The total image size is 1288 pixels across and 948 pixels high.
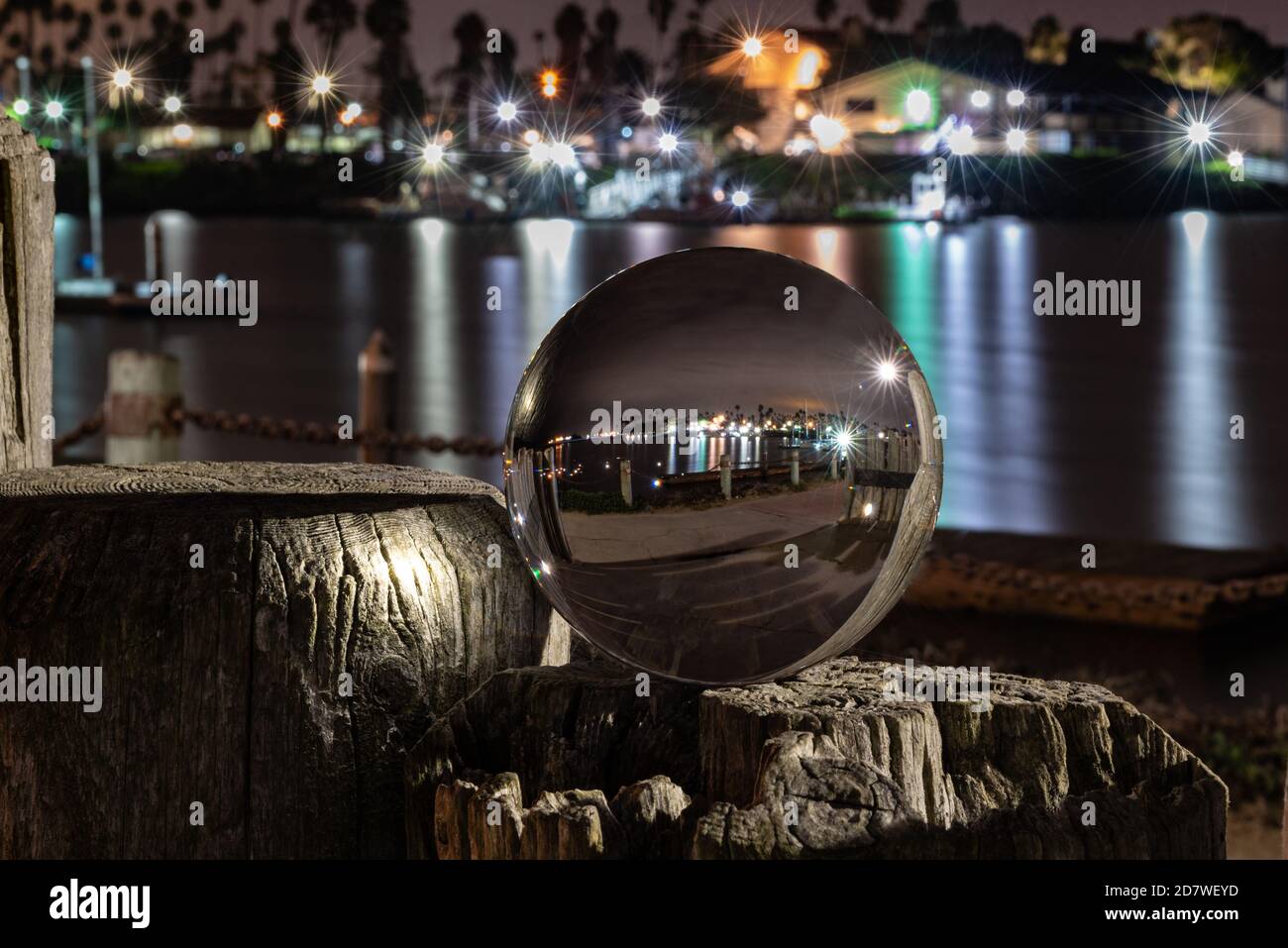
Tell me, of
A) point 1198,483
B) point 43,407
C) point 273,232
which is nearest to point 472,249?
point 273,232

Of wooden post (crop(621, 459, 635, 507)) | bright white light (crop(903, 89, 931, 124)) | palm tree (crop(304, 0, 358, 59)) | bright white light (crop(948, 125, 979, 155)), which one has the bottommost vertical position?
wooden post (crop(621, 459, 635, 507))

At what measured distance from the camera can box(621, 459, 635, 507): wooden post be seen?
2.19 m

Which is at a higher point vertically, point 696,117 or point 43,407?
point 696,117

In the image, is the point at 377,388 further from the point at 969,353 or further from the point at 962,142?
the point at 962,142

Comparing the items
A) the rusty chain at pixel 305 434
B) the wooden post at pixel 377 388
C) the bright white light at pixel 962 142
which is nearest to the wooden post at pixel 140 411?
the rusty chain at pixel 305 434

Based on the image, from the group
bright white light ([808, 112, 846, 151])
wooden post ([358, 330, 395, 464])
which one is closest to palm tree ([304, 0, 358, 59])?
bright white light ([808, 112, 846, 151])

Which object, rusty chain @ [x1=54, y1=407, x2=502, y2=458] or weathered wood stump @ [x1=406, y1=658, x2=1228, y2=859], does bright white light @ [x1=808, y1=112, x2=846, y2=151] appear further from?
weathered wood stump @ [x1=406, y1=658, x2=1228, y2=859]

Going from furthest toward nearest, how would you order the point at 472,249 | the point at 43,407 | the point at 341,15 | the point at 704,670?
the point at 341,15 < the point at 472,249 < the point at 43,407 < the point at 704,670

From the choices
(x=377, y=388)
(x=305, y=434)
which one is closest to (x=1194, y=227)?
(x=377, y=388)

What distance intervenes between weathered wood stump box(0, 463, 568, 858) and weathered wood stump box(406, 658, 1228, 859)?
0.42 ft

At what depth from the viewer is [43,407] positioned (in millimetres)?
3176

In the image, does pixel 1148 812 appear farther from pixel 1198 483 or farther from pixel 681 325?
pixel 1198 483

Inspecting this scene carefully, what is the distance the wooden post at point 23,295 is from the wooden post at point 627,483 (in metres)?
1.40

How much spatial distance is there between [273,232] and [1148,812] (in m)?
80.6
